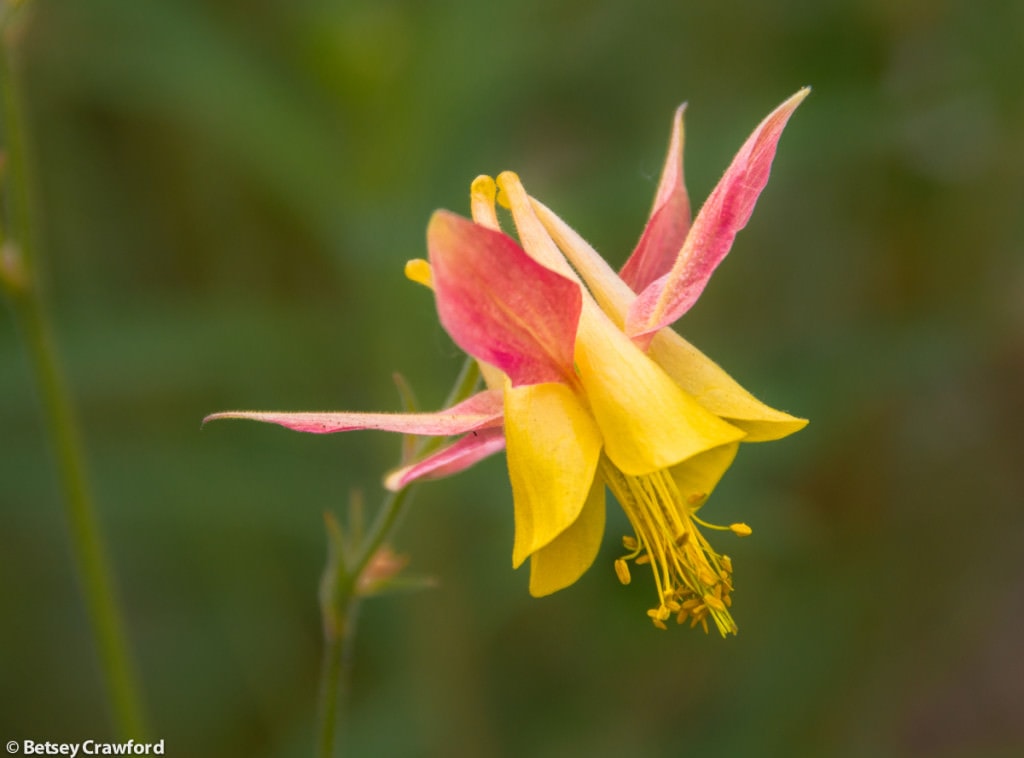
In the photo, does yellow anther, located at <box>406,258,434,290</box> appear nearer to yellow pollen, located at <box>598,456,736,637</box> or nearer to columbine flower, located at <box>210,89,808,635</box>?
columbine flower, located at <box>210,89,808,635</box>

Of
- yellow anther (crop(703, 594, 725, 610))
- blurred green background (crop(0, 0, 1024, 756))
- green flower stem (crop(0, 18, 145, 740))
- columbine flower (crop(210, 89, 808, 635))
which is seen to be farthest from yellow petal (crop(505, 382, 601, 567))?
blurred green background (crop(0, 0, 1024, 756))

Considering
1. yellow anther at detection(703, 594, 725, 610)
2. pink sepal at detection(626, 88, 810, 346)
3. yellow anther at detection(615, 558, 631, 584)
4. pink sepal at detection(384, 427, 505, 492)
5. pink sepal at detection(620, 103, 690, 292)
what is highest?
pink sepal at detection(620, 103, 690, 292)

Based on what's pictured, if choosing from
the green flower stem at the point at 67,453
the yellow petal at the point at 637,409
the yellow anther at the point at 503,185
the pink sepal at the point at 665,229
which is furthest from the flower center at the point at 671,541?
the green flower stem at the point at 67,453

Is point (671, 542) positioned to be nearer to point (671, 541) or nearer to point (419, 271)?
point (671, 541)

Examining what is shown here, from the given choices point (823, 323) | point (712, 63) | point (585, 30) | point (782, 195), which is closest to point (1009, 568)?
point (823, 323)

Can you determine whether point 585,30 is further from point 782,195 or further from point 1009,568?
point 1009,568

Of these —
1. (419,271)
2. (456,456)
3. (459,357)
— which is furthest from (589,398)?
(459,357)

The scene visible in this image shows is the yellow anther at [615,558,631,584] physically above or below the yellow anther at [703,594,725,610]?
above

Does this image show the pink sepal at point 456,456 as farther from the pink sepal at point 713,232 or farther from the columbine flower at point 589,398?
the pink sepal at point 713,232
